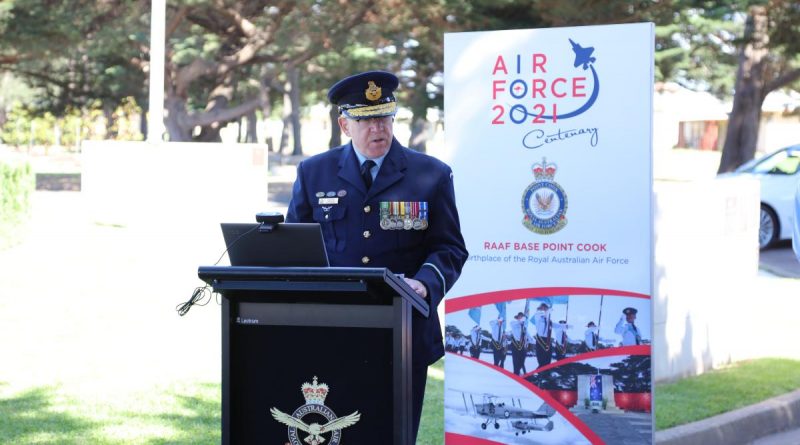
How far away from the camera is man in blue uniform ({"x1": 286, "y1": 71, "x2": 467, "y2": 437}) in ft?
12.8

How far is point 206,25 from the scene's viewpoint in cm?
3381

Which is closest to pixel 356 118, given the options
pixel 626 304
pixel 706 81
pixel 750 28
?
pixel 626 304

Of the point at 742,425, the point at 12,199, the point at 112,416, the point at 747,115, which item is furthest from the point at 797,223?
the point at 747,115

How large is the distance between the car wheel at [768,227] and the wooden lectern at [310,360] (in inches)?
631

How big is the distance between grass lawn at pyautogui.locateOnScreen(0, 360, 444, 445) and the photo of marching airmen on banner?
92cm

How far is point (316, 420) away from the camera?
3279 mm

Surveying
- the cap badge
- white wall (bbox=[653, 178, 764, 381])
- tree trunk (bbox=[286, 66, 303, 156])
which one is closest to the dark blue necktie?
the cap badge

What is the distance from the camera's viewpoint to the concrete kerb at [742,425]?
6438 mm

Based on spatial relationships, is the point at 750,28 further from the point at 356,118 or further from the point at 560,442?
the point at 356,118

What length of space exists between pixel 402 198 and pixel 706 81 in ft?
193

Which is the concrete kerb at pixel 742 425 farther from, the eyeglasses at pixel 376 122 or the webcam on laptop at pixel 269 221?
the webcam on laptop at pixel 269 221

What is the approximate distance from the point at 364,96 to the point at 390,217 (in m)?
0.43

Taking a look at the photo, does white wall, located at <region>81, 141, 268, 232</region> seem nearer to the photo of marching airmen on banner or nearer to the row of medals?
the photo of marching airmen on banner

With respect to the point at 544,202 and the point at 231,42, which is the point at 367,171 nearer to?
the point at 544,202
